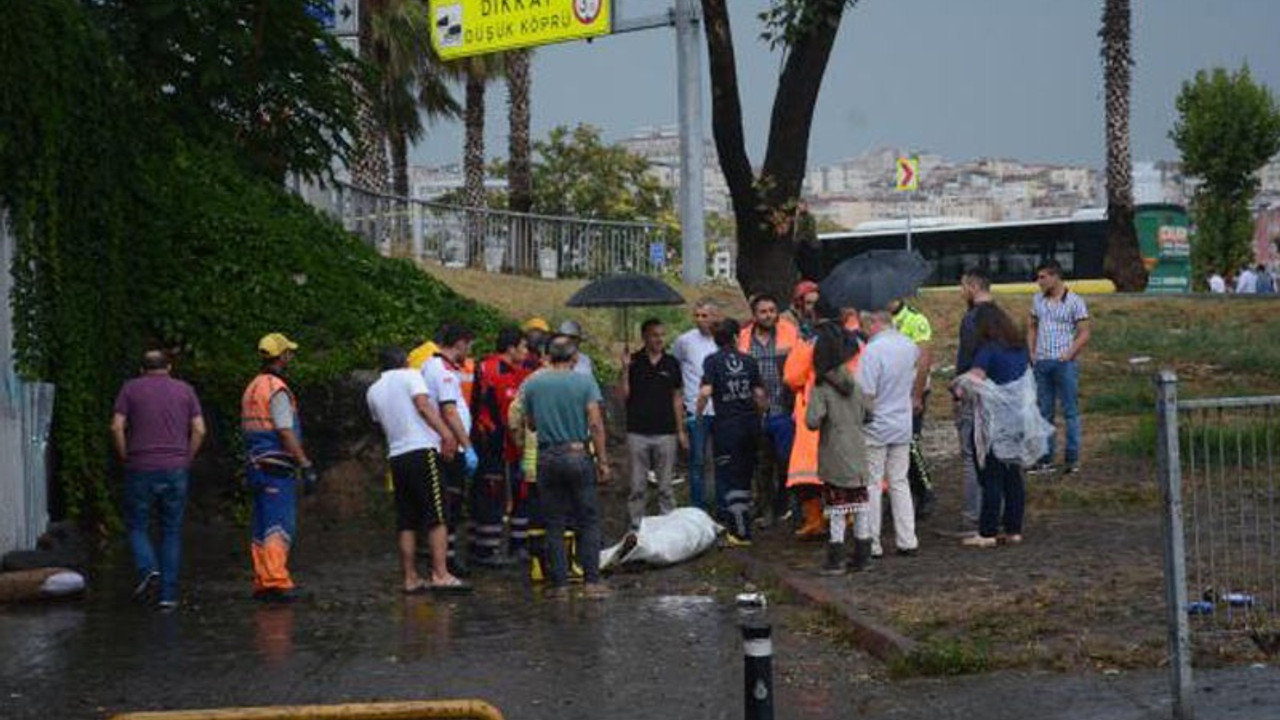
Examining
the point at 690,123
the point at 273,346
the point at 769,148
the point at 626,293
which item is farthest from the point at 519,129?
the point at 273,346

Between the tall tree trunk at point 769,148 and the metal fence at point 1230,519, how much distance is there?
11.0 m

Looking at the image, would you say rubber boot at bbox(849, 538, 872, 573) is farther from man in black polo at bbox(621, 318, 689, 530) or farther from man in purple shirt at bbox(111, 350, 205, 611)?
man in purple shirt at bbox(111, 350, 205, 611)

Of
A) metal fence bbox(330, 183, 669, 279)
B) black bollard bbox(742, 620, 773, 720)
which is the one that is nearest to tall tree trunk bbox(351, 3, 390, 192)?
metal fence bbox(330, 183, 669, 279)

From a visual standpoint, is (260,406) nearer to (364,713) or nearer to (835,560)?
(835,560)

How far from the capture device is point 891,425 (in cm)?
1402

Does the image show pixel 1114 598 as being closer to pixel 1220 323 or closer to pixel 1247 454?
pixel 1247 454

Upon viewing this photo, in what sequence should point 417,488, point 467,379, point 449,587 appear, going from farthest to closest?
1. point 467,379
2. point 449,587
3. point 417,488

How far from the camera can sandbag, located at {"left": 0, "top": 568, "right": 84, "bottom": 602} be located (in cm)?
1373

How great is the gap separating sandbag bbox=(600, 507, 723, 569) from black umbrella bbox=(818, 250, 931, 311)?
6.47 ft

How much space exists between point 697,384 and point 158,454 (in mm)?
4957

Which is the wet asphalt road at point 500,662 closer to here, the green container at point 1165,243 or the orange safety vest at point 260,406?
the orange safety vest at point 260,406

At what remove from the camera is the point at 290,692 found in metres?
10.5

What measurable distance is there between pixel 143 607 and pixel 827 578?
4433mm

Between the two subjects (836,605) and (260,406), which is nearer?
(836,605)
